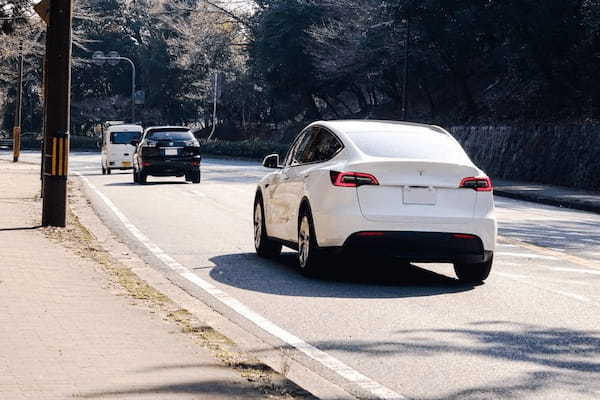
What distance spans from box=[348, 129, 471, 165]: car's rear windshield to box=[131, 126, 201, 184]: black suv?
2071 centimetres

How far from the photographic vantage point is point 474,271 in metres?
12.2

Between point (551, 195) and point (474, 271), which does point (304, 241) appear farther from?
point (551, 195)

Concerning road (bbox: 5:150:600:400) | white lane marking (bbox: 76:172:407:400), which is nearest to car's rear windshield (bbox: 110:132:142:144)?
road (bbox: 5:150:600:400)

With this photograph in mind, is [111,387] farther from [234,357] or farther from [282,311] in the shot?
[282,311]

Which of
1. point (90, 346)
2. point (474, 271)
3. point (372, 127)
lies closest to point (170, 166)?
point (372, 127)

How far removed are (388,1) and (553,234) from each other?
3210 centimetres

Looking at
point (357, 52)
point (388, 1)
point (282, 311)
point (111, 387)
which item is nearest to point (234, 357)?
Answer: point (111, 387)

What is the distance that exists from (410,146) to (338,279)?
1.61 meters

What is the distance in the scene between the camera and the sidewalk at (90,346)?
6.22m

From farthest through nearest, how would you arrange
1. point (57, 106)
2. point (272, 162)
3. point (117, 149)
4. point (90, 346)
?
point (117, 149), point (57, 106), point (272, 162), point (90, 346)

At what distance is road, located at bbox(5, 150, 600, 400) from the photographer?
730 centimetres

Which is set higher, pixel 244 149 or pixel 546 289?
pixel 546 289

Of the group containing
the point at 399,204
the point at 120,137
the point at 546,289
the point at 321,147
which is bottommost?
the point at 546,289

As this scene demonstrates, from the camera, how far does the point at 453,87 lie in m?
61.1
